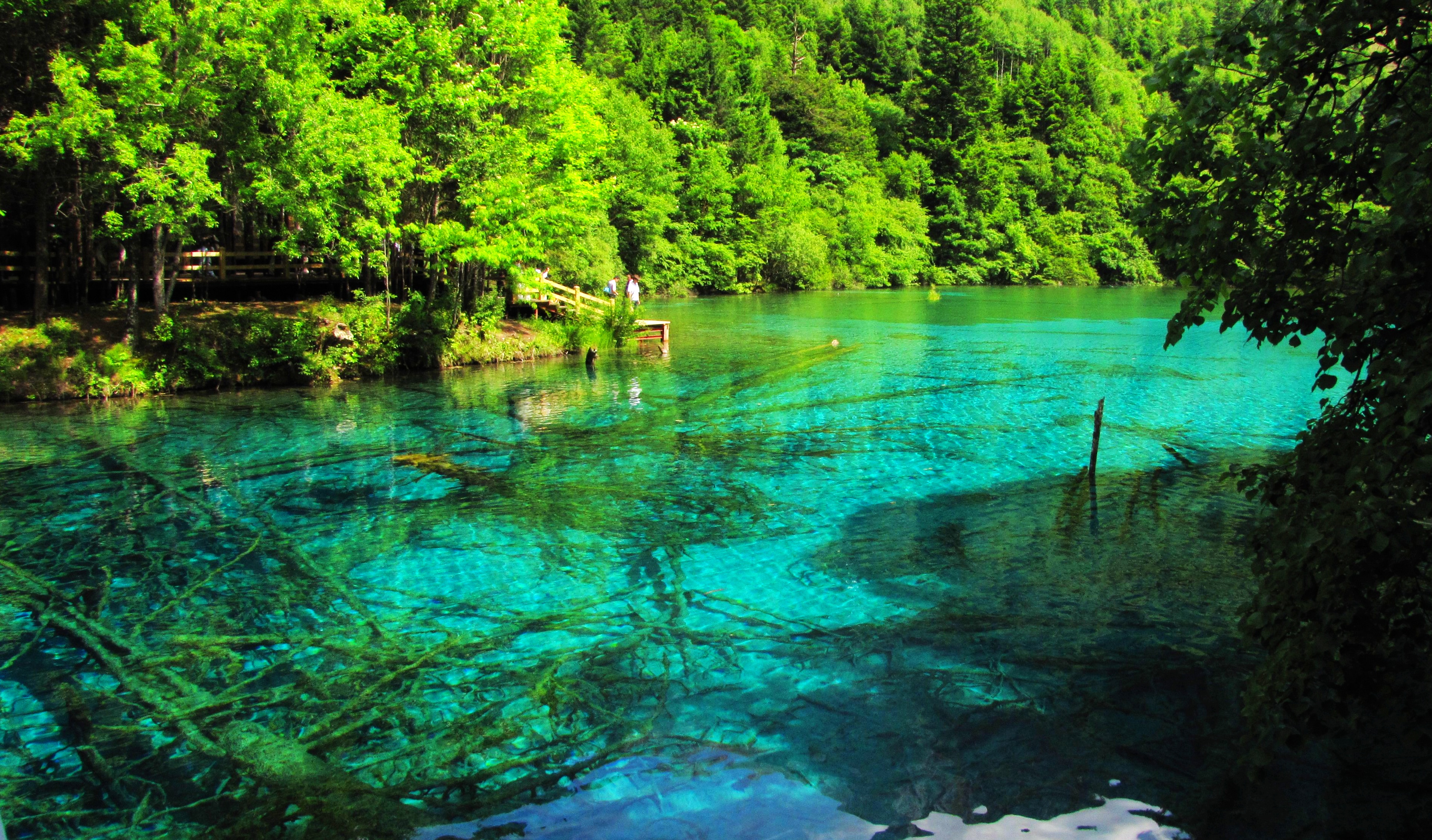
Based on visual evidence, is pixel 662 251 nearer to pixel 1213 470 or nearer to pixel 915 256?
pixel 915 256

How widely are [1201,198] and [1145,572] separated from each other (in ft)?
19.2

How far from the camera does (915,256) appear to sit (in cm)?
8131

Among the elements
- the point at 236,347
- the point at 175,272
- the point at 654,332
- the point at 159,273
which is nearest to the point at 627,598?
the point at 236,347

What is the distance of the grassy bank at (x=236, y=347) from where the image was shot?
68.1 feet

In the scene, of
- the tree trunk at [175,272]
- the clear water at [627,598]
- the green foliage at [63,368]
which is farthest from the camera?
the tree trunk at [175,272]

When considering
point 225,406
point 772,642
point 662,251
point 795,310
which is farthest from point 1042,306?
point 772,642

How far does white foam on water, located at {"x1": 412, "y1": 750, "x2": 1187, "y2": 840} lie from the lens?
226 inches

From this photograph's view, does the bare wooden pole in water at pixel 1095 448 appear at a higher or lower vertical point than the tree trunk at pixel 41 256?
lower

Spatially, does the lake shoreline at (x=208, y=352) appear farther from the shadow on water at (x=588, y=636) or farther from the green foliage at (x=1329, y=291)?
the green foliage at (x=1329, y=291)

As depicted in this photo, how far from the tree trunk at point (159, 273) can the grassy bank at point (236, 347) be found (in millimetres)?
341

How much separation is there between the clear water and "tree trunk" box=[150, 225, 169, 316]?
3.15 metres

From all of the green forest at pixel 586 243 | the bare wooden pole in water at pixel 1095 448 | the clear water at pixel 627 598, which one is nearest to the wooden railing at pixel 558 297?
the green forest at pixel 586 243

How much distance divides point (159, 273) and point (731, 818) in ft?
71.5

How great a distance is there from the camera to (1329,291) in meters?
5.06
